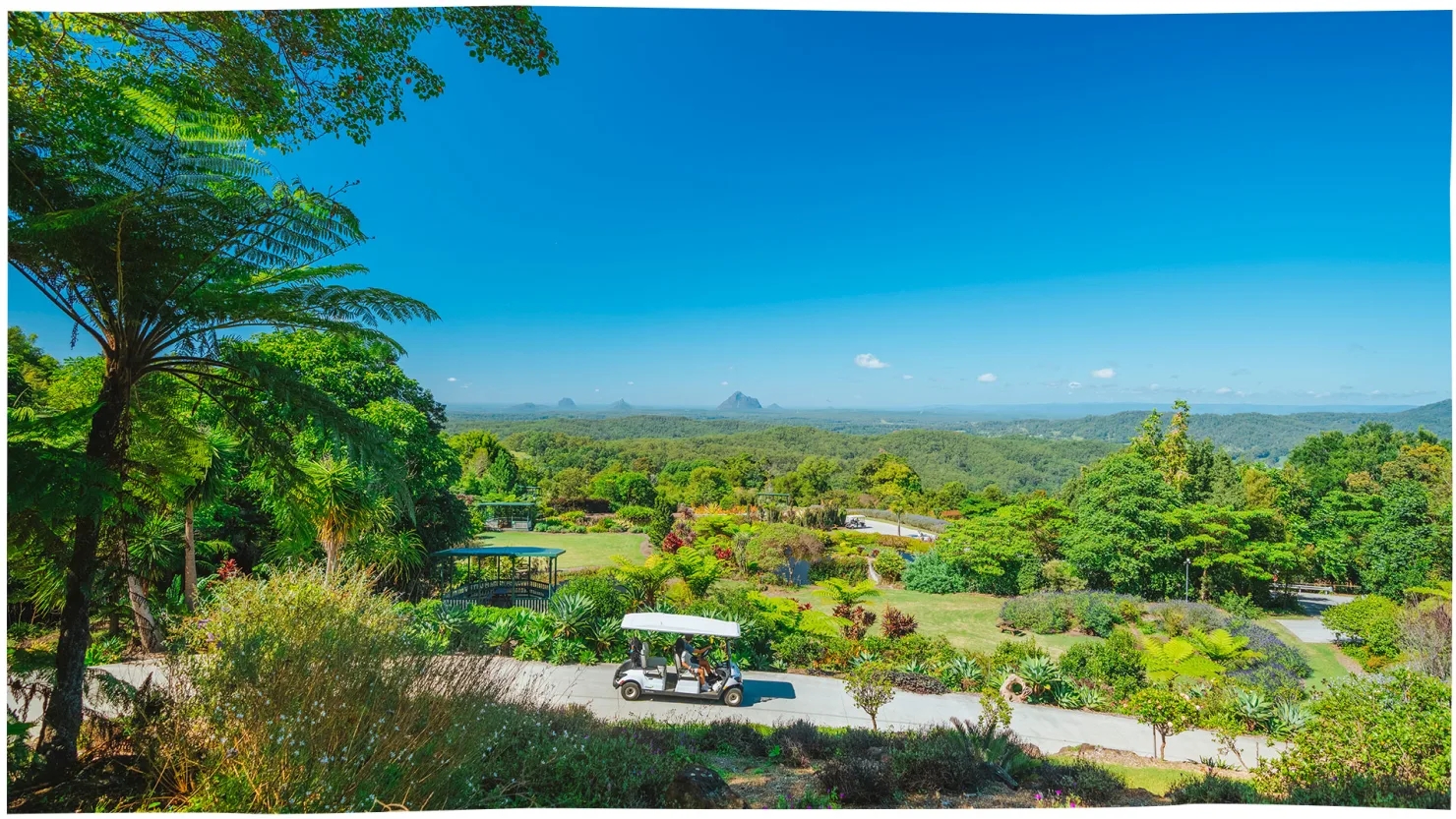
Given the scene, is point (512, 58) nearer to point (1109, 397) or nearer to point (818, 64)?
point (818, 64)

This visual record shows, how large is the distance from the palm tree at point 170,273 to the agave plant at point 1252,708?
20.9 ft

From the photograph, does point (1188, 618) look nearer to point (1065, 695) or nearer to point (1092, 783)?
point (1065, 695)

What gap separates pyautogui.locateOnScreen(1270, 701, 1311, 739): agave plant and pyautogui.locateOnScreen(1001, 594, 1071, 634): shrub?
4.00m

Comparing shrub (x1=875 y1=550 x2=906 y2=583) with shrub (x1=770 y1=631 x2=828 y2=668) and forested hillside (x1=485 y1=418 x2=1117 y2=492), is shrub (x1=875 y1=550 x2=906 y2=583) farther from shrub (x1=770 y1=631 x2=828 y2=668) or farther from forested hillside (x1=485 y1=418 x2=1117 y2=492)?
forested hillside (x1=485 y1=418 x2=1117 y2=492)

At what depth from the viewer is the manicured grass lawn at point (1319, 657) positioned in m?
6.52

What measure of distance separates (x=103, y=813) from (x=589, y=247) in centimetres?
867

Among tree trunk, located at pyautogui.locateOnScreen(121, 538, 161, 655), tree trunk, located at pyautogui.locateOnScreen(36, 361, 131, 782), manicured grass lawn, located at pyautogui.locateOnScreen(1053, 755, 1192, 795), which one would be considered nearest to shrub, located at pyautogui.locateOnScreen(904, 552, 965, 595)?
manicured grass lawn, located at pyautogui.locateOnScreen(1053, 755, 1192, 795)


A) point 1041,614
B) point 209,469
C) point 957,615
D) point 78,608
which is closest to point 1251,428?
point 1041,614

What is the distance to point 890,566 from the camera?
491 inches

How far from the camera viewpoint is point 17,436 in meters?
1.97

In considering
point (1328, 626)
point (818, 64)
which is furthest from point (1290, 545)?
point (818, 64)

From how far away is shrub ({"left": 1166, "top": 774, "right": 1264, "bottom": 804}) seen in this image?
2.69m

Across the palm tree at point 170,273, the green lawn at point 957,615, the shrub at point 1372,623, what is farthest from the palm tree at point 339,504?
the shrub at point 1372,623

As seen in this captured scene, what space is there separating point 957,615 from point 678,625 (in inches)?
261
